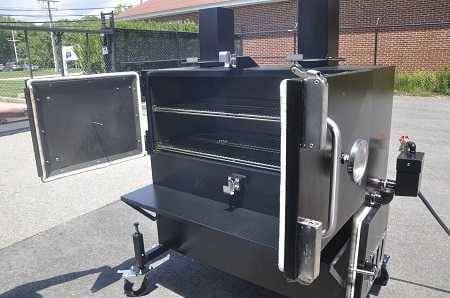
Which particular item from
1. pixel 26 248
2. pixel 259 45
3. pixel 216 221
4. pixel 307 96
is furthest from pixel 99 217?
pixel 259 45

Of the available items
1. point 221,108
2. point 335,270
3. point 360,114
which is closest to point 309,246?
point 335,270

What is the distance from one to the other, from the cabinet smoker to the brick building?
9.07m

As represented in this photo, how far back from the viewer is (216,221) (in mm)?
2184

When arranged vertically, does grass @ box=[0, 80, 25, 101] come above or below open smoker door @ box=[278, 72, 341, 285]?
below

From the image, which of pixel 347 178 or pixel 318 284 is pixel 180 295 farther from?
pixel 347 178

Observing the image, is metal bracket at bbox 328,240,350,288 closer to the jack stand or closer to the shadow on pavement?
the shadow on pavement

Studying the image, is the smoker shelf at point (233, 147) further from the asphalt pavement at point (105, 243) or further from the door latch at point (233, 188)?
the asphalt pavement at point (105, 243)

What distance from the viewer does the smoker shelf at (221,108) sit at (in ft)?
7.59

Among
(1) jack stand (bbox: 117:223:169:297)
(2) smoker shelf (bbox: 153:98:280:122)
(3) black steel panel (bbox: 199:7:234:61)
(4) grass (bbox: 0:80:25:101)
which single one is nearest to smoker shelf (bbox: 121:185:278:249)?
(1) jack stand (bbox: 117:223:169:297)

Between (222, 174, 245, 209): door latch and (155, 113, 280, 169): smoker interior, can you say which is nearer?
(222, 174, 245, 209): door latch

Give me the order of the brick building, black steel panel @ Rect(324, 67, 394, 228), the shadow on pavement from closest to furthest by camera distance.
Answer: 1. black steel panel @ Rect(324, 67, 394, 228)
2. the shadow on pavement
3. the brick building

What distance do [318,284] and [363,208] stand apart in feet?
1.56

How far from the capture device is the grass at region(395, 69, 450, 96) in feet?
36.6

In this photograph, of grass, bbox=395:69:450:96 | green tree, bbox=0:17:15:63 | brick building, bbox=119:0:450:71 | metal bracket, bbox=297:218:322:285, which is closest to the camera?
metal bracket, bbox=297:218:322:285
